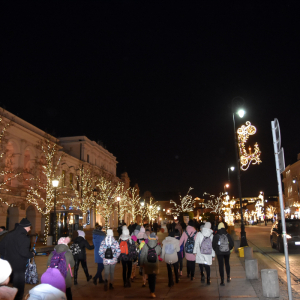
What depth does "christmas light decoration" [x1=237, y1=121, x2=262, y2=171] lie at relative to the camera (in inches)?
832

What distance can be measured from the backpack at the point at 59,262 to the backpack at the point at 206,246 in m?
4.64

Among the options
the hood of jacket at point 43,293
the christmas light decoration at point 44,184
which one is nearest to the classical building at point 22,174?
the christmas light decoration at point 44,184

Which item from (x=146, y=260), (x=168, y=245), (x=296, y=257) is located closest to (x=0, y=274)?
(x=146, y=260)

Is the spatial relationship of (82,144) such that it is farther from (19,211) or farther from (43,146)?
(19,211)

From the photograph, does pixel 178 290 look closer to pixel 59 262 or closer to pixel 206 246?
pixel 206 246

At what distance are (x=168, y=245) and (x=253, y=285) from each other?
8.60ft

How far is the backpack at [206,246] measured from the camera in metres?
10.2

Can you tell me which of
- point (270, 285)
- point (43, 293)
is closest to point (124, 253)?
point (270, 285)

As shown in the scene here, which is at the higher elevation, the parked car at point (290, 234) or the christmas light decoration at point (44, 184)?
the christmas light decoration at point (44, 184)

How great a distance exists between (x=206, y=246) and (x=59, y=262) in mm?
4905

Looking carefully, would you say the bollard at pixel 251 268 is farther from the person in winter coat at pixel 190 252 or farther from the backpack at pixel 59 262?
the backpack at pixel 59 262

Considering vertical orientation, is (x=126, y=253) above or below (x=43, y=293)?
below

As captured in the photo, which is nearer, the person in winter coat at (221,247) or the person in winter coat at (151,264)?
the person in winter coat at (151,264)

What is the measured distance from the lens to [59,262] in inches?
269
